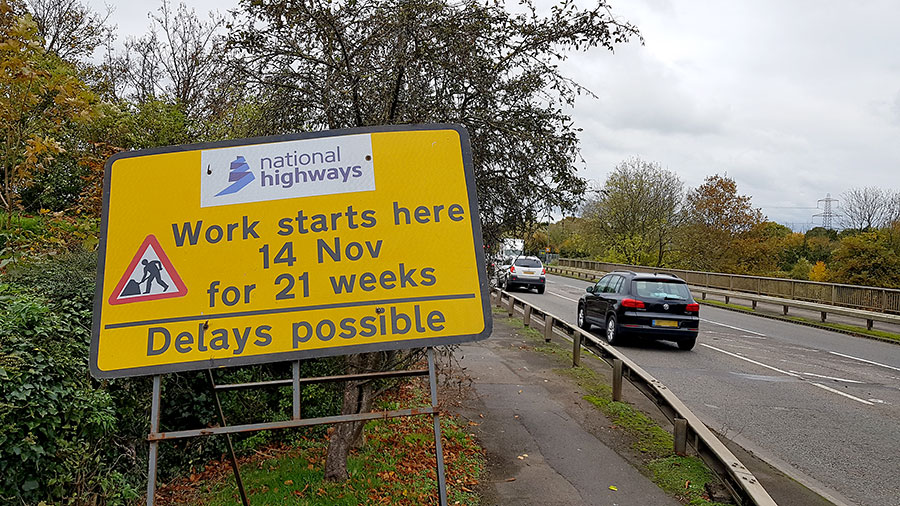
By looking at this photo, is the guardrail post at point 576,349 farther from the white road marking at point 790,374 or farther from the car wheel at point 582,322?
the car wheel at point 582,322

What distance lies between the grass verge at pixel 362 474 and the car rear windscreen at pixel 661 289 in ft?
25.1

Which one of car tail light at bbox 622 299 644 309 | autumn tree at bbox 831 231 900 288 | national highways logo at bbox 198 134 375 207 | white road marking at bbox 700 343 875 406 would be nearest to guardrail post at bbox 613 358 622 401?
white road marking at bbox 700 343 875 406

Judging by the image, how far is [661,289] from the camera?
12953 mm

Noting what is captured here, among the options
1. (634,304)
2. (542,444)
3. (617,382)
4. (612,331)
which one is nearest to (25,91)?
(542,444)

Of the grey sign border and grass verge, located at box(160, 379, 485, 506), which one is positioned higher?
the grey sign border

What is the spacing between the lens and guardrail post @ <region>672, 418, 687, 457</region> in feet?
19.0

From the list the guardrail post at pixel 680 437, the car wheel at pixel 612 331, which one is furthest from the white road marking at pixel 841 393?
the guardrail post at pixel 680 437

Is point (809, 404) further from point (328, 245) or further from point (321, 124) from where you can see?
point (328, 245)

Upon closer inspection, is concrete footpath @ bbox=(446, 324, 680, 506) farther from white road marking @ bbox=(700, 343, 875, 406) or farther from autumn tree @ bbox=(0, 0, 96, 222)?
autumn tree @ bbox=(0, 0, 96, 222)

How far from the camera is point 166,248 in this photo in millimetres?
2947

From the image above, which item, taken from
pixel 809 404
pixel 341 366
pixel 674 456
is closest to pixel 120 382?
pixel 341 366

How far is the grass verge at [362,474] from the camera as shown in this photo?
A: 4.75 meters

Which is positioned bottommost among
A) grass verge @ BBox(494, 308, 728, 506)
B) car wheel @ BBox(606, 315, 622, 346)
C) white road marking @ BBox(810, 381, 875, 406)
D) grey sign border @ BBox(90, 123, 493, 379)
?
white road marking @ BBox(810, 381, 875, 406)

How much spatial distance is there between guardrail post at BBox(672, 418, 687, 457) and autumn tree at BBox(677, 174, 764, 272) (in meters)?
34.1
